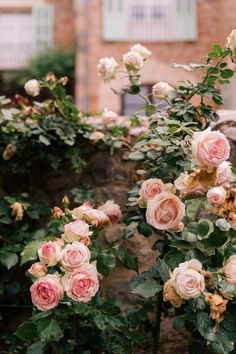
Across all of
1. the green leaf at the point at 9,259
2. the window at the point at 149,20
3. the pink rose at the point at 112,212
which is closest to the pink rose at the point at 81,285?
the pink rose at the point at 112,212

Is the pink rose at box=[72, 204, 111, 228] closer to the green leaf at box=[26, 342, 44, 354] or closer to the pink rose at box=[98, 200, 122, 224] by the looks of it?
the pink rose at box=[98, 200, 122, 224]

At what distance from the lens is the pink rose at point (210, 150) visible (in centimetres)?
178

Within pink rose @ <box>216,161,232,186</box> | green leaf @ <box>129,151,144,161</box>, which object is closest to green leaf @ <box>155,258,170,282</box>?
pink rose @ <box>216,161,232,186</box>

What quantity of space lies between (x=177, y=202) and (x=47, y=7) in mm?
9393

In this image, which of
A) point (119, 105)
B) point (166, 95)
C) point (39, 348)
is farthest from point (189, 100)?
point (119, 105)

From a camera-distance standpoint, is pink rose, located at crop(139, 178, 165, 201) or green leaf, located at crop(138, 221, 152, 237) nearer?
pink rose, located at crop(139, 178, 165, 201)

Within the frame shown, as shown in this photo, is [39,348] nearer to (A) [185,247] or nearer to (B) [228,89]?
(A) [185,247]

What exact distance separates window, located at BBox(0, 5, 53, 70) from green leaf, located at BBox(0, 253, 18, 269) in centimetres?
824

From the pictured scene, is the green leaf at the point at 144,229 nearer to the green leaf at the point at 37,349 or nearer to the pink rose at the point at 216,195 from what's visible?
the pink rose at the point at 216,195

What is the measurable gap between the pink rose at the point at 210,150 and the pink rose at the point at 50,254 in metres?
0.54

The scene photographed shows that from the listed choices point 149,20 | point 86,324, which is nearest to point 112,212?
point 86,324

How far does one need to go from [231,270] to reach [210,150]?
14.8 inches

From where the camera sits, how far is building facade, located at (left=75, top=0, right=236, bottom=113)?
9.27 m

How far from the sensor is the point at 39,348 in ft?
6.58
